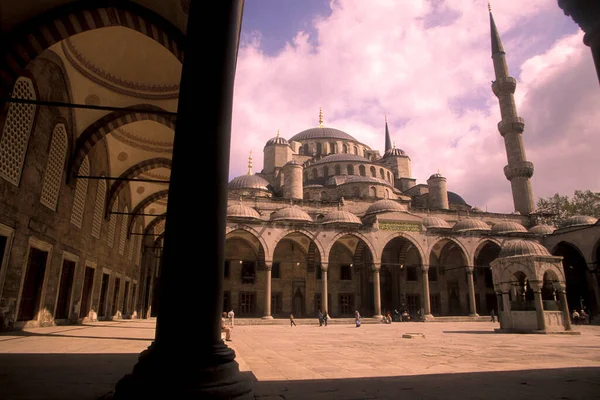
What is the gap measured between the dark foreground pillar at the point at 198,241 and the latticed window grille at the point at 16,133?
584 centimetres

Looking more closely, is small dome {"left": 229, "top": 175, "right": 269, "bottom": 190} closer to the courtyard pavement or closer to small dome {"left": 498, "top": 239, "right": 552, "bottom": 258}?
small dome {"left": 498, "top": 239, "right": 552, "bottom": 258}

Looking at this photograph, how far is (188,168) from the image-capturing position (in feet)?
9.55

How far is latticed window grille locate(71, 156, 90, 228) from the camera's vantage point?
10684mm

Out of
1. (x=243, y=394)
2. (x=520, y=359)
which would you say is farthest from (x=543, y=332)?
(x=243, y=394)

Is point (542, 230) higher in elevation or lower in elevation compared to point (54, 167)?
higher

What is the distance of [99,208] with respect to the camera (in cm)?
1285

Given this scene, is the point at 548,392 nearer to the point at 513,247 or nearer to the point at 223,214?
the point at 223,214

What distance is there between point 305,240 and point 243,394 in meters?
22.9

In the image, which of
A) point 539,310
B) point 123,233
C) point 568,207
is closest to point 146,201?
point 123,233

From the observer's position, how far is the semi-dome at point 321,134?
1601 inches

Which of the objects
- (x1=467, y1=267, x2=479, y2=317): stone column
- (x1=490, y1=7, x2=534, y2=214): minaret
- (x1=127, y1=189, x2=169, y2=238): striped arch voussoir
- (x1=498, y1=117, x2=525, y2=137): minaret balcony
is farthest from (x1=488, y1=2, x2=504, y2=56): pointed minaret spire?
(x1=127, y1=189, x2=169, y2=238): striped arch voussoir

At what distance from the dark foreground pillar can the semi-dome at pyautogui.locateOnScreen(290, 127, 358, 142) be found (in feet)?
123

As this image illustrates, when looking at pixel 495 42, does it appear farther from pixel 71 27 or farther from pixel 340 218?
pixel 71 27

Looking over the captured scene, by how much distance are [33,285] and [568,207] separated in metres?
39.2
